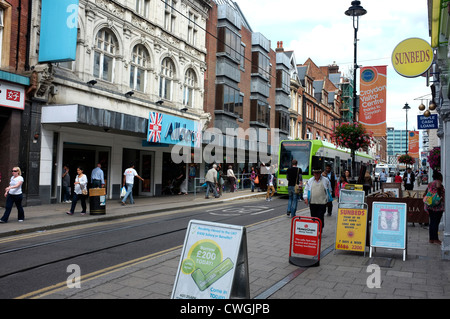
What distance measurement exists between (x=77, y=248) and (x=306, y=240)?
4791 mm

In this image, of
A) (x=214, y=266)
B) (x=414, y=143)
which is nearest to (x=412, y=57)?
(x=214, y=266)

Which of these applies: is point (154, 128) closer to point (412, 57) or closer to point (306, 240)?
point (412, 57)

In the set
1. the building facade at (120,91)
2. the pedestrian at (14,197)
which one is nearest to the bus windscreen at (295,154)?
the building facade at (120,91)

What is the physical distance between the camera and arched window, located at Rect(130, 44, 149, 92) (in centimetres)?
1994

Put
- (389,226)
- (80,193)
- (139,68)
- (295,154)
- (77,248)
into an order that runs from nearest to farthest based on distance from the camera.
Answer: (389,226)
(77,248)
(80,193)
(139,68)
(295,154)

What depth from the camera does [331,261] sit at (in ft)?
23.2

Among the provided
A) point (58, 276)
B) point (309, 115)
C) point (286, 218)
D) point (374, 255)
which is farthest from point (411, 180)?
point (309, 115)

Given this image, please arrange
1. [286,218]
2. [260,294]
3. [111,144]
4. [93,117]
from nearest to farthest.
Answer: [260,294] → [286,218] → [93,117] → [111,144]

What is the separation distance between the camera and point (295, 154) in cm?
2117

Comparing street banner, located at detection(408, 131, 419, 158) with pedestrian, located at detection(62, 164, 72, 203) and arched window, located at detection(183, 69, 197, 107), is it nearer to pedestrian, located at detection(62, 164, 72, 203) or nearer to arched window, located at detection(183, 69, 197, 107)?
arched window, located at detection(183, 69, 197, 107)

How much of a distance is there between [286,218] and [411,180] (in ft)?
45.6

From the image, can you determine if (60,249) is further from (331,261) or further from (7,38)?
(7,38)

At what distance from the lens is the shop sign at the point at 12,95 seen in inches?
530

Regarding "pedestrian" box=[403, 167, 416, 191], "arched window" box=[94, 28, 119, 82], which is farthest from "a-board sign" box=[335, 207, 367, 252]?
"pedestrian" box=[403, 167, 416, 191]
